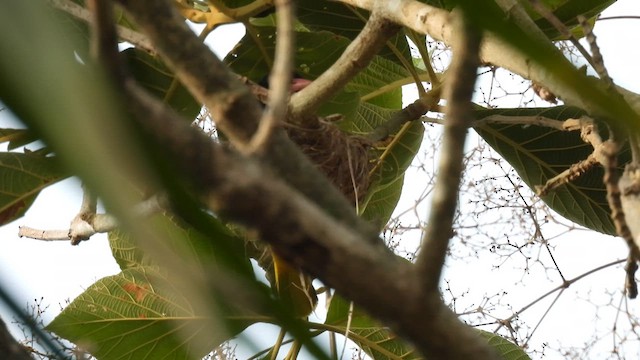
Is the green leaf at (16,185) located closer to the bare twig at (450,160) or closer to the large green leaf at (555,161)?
the large green leaf at (555,161)

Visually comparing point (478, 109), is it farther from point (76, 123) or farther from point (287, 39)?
Result: point (76, 123)

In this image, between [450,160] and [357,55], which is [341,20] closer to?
[357,55]

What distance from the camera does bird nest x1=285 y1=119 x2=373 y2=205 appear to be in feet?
5.05

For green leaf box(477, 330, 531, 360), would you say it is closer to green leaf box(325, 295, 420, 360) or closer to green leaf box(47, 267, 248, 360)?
green leaf box(325, 295, 420, 360)

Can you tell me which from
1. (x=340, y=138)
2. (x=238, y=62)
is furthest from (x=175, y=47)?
(x=238, y=62)

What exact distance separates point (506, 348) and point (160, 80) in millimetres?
984

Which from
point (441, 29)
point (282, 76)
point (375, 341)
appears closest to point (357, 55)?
point (441, 29)

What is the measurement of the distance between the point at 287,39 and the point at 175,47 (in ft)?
0.35

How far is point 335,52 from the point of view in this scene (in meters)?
1.85

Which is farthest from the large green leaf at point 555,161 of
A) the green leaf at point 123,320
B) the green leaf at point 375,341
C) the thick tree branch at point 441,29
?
the green leaf at point 123,320

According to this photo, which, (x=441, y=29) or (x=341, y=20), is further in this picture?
(x=341, y=20)

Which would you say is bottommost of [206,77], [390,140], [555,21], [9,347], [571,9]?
[9,347]

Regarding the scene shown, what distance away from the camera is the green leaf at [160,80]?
5.71 feet

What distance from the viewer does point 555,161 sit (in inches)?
74.7
